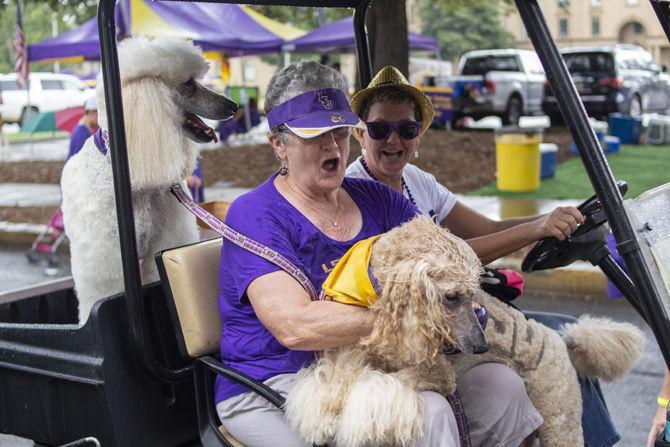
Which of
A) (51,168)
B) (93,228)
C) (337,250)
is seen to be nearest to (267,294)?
(337,250)

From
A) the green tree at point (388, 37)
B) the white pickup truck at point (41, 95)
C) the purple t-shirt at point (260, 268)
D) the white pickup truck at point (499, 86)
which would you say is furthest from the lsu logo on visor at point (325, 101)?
the white pickup truck at point (41, 95)

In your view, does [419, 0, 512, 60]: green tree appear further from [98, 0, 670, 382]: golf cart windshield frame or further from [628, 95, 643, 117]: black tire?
[98, 0, 670, 382]: golf cart windshield frame

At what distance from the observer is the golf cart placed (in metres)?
2.30

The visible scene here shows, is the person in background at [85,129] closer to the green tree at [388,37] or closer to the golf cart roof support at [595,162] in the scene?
the green tree at [388,37]

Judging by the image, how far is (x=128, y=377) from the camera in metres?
2.35

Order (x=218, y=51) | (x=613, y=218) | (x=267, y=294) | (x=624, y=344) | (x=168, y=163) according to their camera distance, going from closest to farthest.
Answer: (x=613, y=218), (x=267, y=294), (x=624, y=344), (x=168, y=163), (x=218, y=51)

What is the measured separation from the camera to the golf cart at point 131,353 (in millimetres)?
2305

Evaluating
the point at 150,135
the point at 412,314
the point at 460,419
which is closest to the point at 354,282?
the point at 412,314

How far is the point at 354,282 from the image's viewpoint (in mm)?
→ 1994

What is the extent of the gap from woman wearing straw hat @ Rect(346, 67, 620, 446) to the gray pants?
525 mm

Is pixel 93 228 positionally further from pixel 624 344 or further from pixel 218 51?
pixel 218 51

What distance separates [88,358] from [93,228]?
81 cm

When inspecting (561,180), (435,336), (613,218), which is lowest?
(561,180)

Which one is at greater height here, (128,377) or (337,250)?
(337,250)
